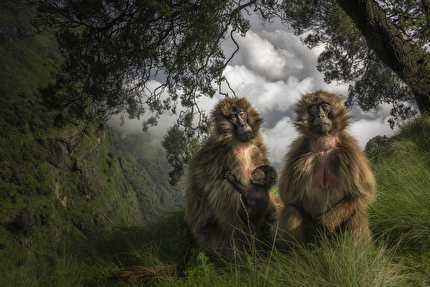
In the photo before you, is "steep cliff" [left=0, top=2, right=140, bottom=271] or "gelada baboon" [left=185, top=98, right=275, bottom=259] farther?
"steep cliff" [left=0, top=2, right=140, bottom=271]

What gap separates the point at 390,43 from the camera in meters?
6.18

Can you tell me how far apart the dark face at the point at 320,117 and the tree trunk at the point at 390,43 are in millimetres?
4218

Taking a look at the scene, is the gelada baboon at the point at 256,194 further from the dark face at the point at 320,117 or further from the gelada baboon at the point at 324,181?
the dark face at the point at 320,117

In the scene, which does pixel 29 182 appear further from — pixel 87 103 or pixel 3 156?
pixel 87 103

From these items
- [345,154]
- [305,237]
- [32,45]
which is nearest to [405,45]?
[345,154]

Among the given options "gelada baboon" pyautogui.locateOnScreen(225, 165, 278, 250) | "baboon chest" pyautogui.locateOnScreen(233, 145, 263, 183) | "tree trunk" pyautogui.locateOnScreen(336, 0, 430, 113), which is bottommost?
"gelada baboon" pyautogui.locateOnScreen(225, 165, 278, 250)

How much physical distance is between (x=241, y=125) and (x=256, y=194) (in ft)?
2.70

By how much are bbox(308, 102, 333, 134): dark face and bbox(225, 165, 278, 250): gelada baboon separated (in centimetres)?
73

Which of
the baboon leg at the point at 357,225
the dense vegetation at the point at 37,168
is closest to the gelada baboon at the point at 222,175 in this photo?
the baboon leg at the point at 357,225

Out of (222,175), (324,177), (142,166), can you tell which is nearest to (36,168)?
(142,166)

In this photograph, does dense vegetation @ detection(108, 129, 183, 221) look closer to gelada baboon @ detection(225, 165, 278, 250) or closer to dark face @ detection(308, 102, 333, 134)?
gelada baboon @ detection(225, 165, 278, 250)

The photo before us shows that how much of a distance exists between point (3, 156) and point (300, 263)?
70251 millimetres

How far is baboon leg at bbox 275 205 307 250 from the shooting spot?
303cm

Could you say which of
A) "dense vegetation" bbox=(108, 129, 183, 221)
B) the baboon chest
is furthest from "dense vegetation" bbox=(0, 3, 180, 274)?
the baboon chest
